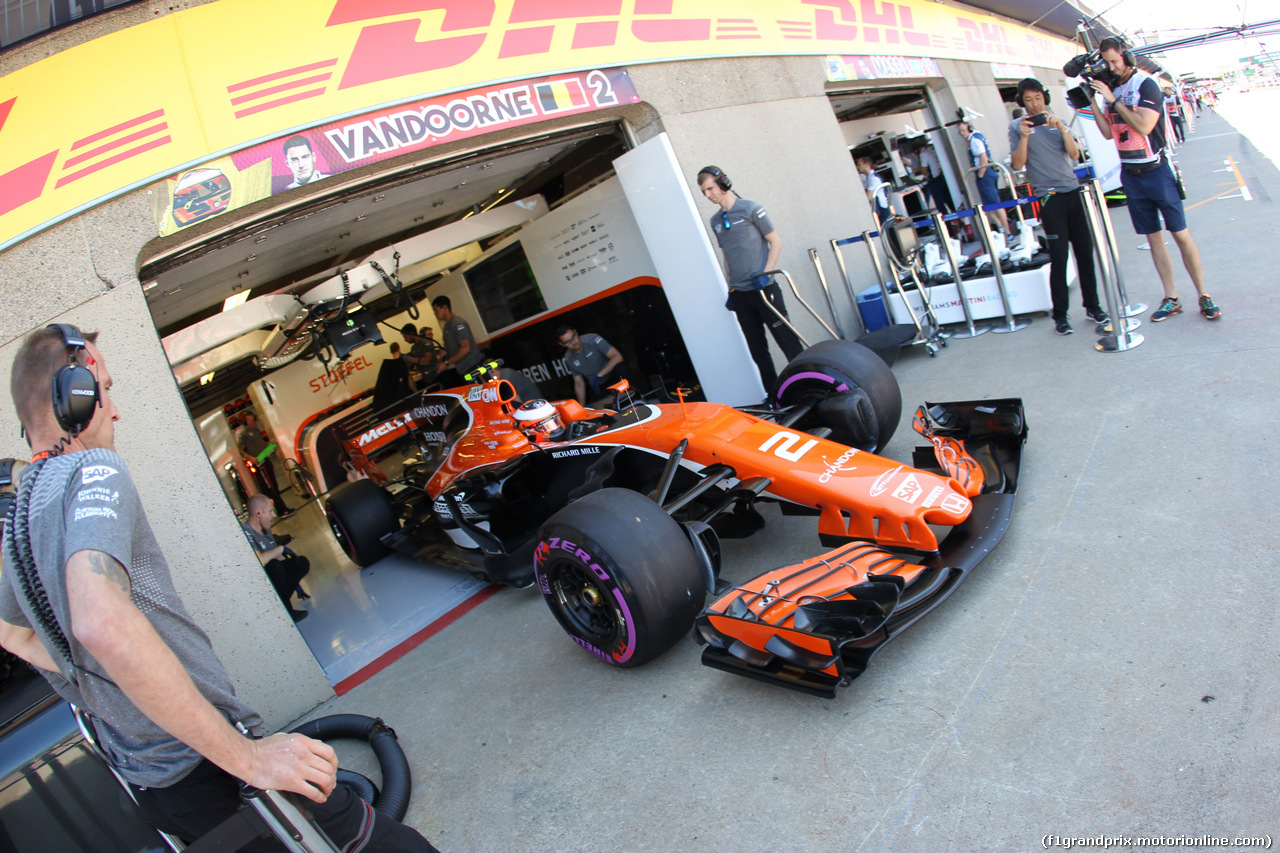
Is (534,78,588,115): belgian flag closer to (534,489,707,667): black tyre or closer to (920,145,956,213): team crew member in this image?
(534,489,707,667): black tyre

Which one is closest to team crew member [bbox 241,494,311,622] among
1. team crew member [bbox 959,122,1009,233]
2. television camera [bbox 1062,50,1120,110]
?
television camera [bbox 1062,50,1120,110]

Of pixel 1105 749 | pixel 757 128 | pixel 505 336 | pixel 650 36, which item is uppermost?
pixel 650 36

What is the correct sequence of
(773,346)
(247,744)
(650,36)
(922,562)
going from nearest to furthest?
(247,744) → (922,562) → (650,36) → (773,346)

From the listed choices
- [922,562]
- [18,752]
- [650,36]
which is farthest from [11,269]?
[650,36]

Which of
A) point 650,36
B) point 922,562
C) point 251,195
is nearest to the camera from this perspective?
point 922,562

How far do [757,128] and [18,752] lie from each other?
20.5 ft

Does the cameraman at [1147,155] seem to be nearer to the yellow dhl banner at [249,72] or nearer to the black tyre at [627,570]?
the yellow dhl banner at [249,72]

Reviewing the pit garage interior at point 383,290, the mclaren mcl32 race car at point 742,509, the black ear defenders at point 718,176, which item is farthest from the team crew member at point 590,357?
the black ear defenders at point 718,176

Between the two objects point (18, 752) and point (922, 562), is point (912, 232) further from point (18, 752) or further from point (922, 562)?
point (18, 752)

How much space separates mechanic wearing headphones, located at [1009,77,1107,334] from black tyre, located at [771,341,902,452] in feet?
7.10

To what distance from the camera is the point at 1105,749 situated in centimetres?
191

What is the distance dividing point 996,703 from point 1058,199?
13.7 feet

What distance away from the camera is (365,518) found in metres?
5.55

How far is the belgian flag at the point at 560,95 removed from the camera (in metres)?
4.95
